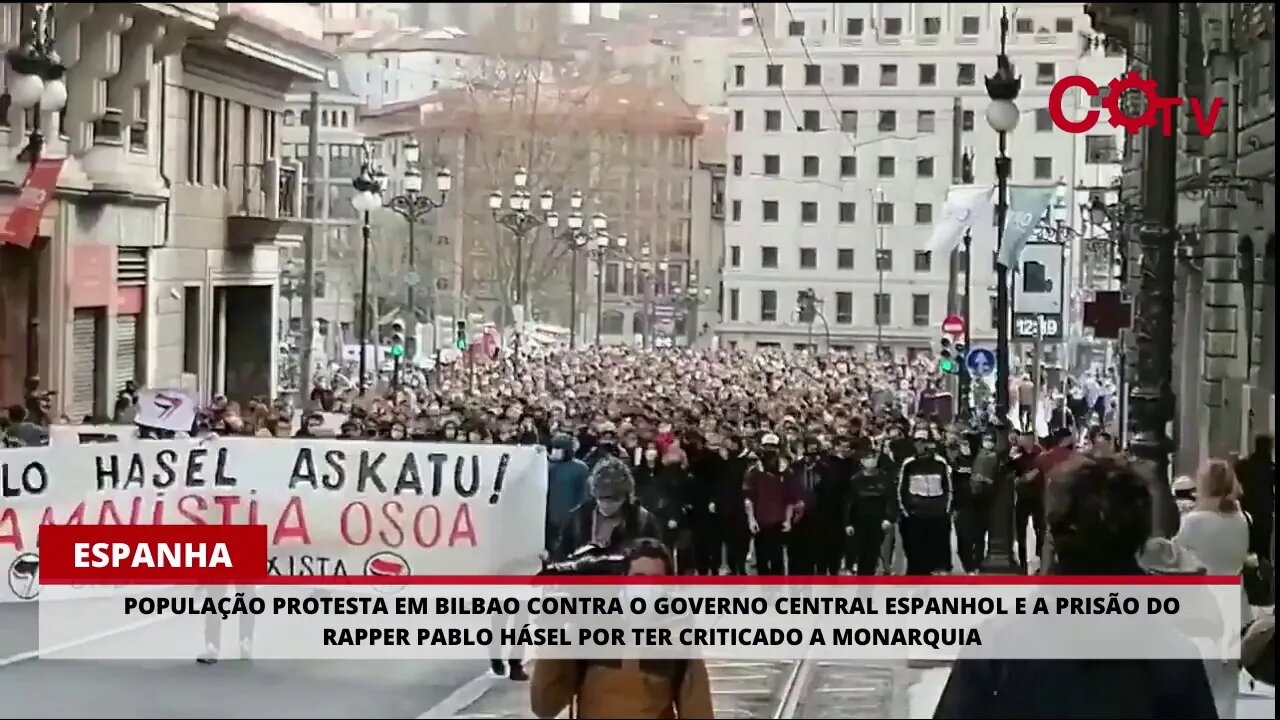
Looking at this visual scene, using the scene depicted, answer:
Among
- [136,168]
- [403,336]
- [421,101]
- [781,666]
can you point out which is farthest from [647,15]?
[781,666]

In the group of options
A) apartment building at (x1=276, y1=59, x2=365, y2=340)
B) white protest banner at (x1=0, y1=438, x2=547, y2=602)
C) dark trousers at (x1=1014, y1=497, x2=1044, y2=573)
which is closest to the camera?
dark trousers at (x1=1014, y1=497, x2=1044, y2=573)

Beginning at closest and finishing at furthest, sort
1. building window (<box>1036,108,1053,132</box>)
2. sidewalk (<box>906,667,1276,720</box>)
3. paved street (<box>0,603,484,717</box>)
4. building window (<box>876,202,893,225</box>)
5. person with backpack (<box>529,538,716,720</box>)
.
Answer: person with backpack (<box>529,538,716,720</box>) < sidewalk (<box>906,667,1276,720</box>) < paved street (<box>0,603,484,717</box>) < building window (<box>1036,108,1053,132</box>) < building window (<box>876,202,893,225</box>)

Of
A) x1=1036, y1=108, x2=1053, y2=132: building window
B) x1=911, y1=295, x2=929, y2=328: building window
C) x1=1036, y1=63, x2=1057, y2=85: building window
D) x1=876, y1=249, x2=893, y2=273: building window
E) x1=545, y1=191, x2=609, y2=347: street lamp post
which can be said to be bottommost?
x1=911, y1=295, x2=929, y2=328: building window

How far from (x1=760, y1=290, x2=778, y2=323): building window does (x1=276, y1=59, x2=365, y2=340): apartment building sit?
1129mm

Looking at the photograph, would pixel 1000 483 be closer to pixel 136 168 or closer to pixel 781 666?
pixel 781 666

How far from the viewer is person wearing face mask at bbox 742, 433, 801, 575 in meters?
5.39

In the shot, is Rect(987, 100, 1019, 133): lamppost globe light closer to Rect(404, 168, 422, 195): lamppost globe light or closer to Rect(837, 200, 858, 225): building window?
Rect(837, 200, 858, 225): building window

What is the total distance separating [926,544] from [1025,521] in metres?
0.28

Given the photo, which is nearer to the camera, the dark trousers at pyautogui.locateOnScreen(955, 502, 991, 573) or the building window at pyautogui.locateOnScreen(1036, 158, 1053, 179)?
the dark trousers at pyautogui.locateOnScreen(955, 502, 991, 573)

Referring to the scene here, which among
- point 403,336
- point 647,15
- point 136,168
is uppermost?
point 647,15

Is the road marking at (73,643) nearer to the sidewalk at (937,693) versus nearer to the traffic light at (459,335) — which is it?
the traffic light at (459,335)

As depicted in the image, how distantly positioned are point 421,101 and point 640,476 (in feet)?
3.88

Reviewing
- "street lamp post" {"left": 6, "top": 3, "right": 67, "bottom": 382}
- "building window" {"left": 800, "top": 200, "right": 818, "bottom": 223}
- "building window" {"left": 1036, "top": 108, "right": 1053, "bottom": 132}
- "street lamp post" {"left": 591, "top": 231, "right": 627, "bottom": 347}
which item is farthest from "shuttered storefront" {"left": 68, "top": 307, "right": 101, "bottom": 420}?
"building window" {"left": 1036, "top": 108, "right": 1053, "bottom": 132}

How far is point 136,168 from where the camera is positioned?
5.33 meters
